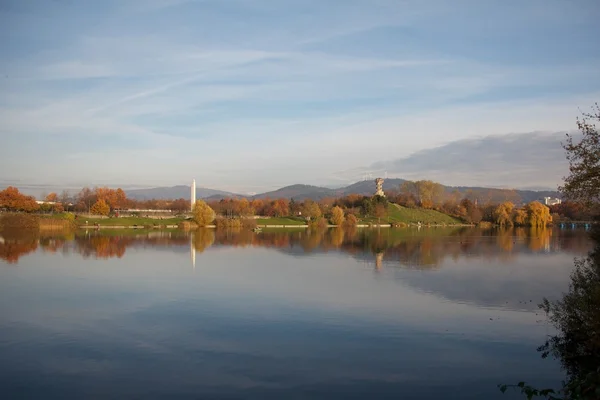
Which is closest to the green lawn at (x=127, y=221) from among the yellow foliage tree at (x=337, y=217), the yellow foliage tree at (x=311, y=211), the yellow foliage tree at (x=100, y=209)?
the yellow foliage tree at (x=100, y=209)

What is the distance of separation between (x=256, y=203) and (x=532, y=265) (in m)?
125

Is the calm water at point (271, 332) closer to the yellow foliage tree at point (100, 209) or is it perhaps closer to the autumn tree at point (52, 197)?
the yellow foliage tree at point (100, 209)

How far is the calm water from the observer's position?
12.1 metres

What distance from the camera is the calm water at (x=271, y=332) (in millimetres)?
12109

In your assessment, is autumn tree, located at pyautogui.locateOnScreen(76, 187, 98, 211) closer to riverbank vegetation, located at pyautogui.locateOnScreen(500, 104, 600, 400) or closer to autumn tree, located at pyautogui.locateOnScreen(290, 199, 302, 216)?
autumn tree, located at pyautogui.locateOnScreen(290, 199, 302, 216)

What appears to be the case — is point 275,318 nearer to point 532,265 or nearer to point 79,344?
point 79,344

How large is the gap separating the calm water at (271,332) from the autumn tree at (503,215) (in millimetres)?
101684

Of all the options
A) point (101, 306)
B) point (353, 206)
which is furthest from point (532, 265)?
point (353, 206)

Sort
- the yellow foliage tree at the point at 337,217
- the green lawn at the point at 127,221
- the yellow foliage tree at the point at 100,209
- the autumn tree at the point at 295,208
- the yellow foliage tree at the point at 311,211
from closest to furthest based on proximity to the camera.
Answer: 1. the green lawn at the point at 127,221
2. the yellow foliage tree at the point at 100,209
3. the yellow foliage tree at the point at 337,217
4. the yellow foliage tree at the point at 311,211
5. the autumn tree at the point at 295,208

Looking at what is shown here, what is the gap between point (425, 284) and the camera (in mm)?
26531

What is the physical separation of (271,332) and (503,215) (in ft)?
405

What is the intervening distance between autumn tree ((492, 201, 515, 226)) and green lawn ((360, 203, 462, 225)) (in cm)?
956

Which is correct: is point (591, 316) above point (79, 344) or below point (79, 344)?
above

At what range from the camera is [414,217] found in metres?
138
